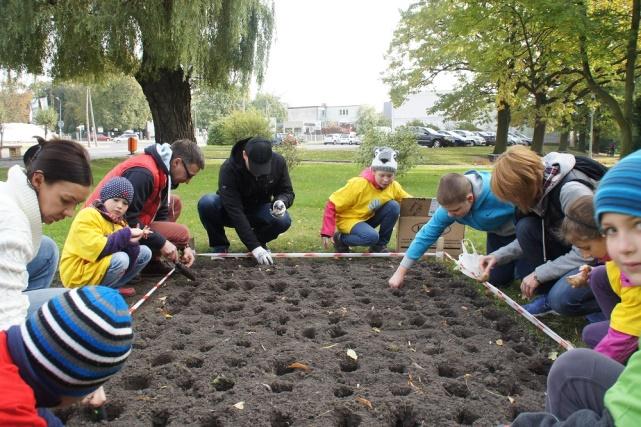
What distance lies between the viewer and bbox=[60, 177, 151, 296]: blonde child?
10.6 feet

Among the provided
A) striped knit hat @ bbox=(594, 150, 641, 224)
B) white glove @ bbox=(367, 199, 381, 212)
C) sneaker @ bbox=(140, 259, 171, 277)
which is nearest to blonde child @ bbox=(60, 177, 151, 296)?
sneaker @ bbox=(140, 259, 171, 277)

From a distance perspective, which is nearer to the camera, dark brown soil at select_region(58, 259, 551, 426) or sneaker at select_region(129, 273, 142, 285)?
dark brown soil at select_region(58, 259, 551, 426)

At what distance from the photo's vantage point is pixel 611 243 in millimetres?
1330

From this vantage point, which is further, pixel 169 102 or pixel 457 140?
pixel 457 140

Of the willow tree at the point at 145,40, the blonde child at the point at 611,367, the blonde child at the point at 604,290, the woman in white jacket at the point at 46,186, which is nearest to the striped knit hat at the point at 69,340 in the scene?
the woman in white jacket at the point at 46,186

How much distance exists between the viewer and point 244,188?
15.8 feet

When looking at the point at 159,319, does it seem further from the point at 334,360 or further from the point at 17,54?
the point at 17,54

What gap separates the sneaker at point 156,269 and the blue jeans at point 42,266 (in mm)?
1294

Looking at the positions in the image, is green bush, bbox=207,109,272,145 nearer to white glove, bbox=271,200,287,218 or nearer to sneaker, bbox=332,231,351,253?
sneaker, bbox=332,231,351,253

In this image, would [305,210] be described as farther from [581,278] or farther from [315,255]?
[581,278]

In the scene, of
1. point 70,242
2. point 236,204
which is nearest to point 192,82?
point 236,204

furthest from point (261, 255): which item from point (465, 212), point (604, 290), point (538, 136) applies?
point (538, 136)

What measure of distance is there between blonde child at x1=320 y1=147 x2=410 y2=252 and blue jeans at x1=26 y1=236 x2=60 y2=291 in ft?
7.94

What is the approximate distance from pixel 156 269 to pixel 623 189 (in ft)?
12.8
